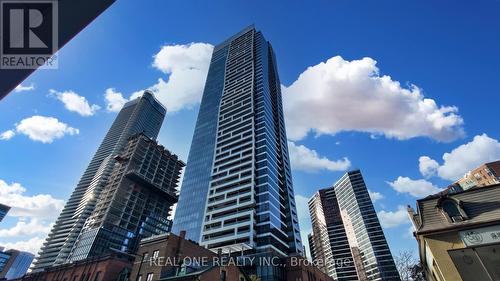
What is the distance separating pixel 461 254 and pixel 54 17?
80.5ft

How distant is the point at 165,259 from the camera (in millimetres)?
35188

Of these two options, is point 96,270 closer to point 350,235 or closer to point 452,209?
point 452,209

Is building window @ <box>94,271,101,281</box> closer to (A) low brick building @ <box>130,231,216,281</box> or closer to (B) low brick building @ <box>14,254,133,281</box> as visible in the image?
(B) low brick building @ <box>14,254,133,281</box>

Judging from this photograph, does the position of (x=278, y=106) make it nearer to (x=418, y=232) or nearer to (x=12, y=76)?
(x=418, y=232)

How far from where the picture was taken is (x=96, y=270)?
39000 mm

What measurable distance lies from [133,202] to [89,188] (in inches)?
1952

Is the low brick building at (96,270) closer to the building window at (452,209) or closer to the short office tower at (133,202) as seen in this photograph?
the building window at (452,209)

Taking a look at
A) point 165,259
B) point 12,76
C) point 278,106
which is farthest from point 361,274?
point 12,76

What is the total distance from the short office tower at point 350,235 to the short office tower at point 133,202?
89687 mm

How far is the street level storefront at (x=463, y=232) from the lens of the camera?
16.5 m

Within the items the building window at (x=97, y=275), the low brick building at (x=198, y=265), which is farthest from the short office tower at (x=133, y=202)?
the low brick building at (x=198, y=265)

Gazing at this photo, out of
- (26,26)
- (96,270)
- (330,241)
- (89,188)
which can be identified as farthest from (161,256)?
(330,241)

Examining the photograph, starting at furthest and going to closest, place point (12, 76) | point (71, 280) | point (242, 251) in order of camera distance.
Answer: point (242, 251), point (71, 280), point (12, 76)

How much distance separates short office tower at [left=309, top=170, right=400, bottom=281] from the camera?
13675 centimetres
